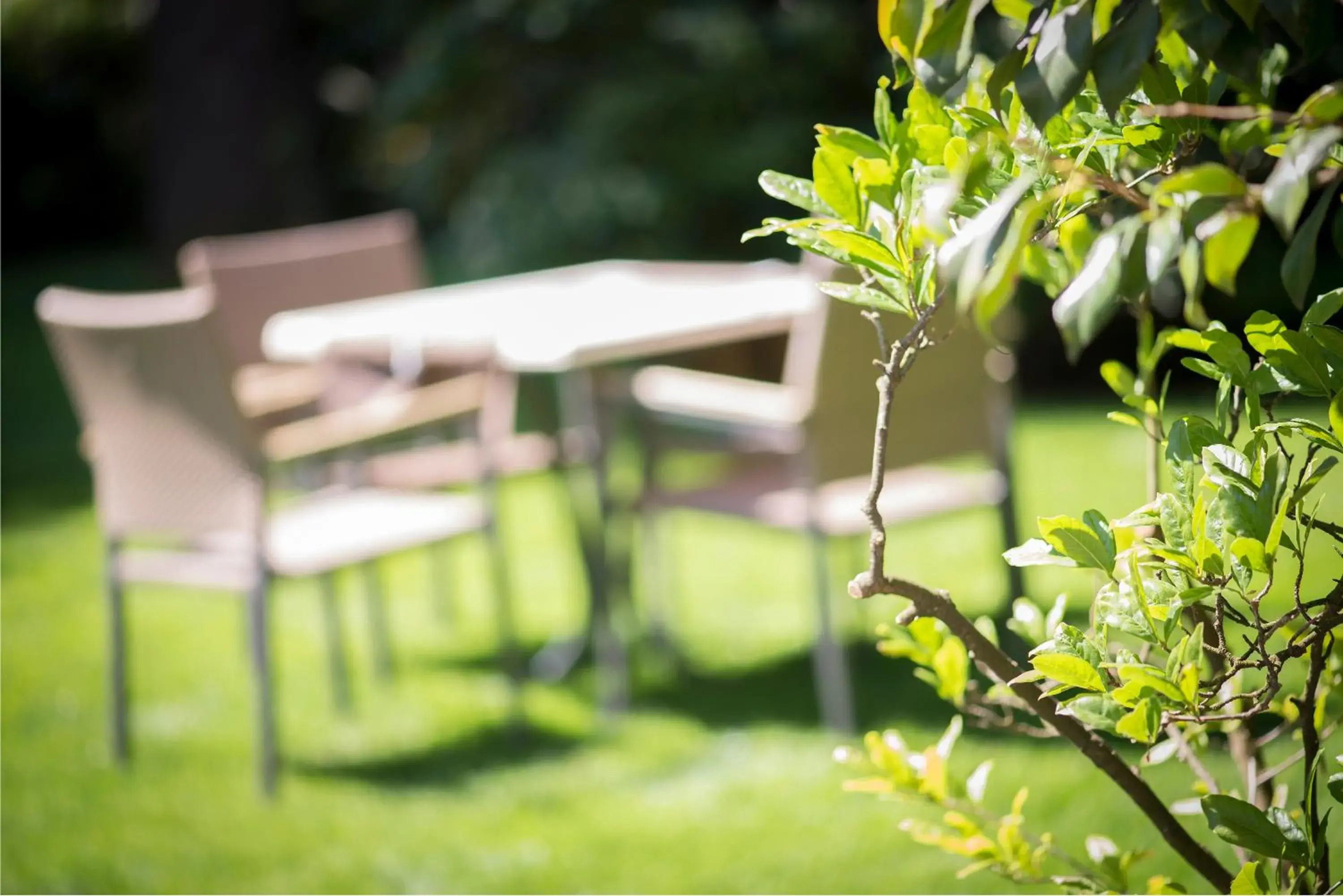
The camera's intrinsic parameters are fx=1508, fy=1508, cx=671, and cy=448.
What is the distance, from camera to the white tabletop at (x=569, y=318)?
3.38 m

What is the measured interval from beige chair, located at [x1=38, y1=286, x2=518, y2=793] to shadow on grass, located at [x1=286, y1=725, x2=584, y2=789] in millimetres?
170

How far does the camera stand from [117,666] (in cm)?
362

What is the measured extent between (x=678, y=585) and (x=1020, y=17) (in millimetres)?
3999

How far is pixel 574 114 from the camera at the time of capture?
7.50m

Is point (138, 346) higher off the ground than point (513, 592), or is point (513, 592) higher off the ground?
point (138, 346)

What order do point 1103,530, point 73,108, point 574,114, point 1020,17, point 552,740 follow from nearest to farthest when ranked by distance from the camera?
point 1020,17
point 1103,530
point 552,740
point 574,114
point 73,108

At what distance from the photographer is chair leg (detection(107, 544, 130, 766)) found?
11.7 ft

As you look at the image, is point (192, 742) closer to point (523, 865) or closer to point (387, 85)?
point (523, 865)

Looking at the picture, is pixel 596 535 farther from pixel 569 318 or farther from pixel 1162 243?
pixel 1162 243

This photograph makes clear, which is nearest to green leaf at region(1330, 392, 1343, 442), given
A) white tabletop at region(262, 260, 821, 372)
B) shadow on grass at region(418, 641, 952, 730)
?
white tabletop at region(262, 260, 821, 372)

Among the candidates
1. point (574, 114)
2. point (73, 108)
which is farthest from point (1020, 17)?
point (73, 108)

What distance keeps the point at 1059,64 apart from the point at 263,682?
2.83m

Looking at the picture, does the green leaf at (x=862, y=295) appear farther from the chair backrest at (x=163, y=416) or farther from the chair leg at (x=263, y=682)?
the chair leg at (x=263, y=682)

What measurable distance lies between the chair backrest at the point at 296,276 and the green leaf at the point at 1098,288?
398 centimetres
